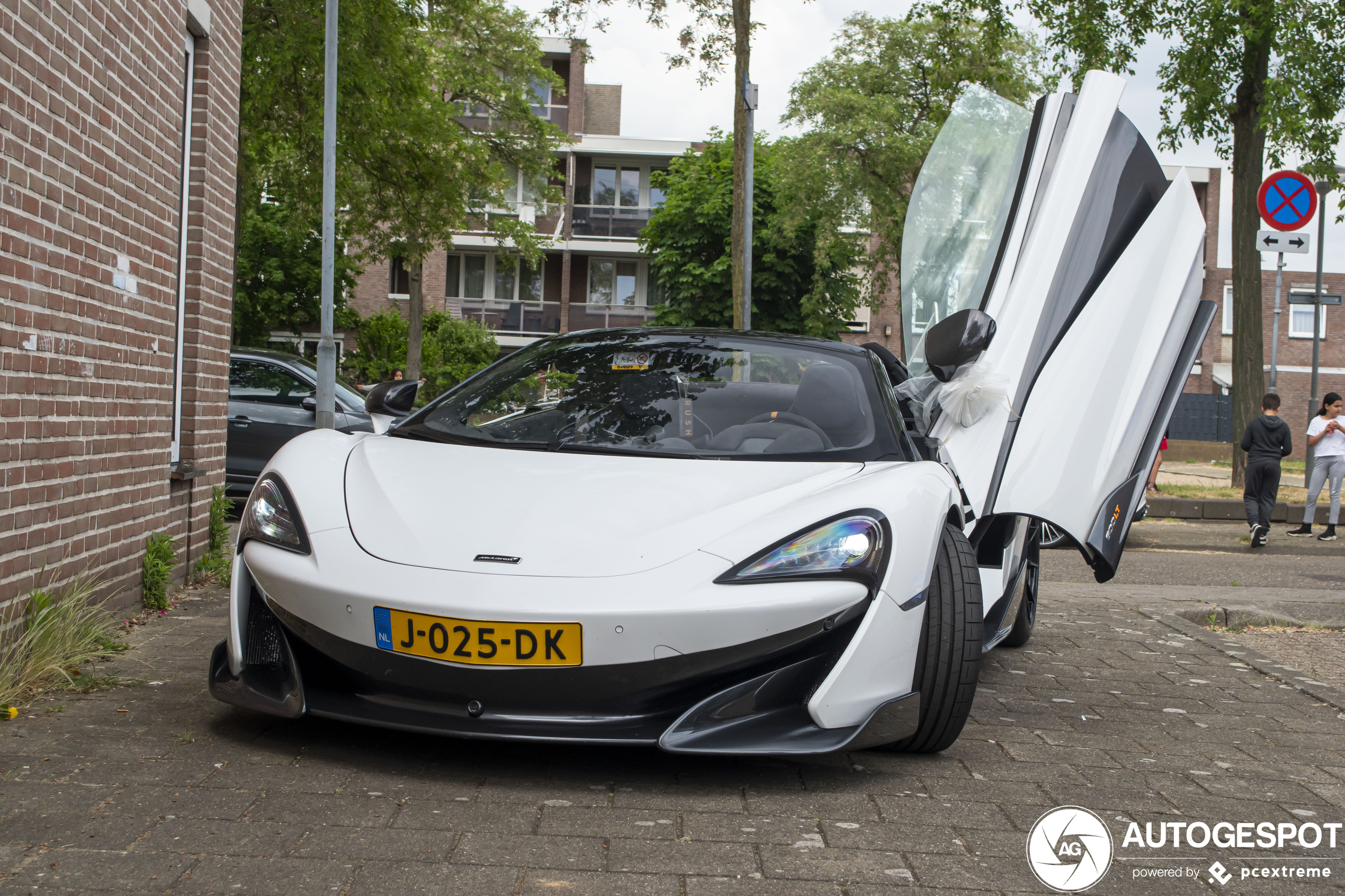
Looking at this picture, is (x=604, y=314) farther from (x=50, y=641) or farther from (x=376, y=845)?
(x=376, y=845)

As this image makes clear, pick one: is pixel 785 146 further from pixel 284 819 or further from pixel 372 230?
pixel 284 819

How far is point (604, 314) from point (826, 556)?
39.5 m

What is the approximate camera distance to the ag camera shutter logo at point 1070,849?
2441mm

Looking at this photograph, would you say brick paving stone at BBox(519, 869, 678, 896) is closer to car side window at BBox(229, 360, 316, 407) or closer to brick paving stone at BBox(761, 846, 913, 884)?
brick paving stone at BBox(761, 846, 913, 884)

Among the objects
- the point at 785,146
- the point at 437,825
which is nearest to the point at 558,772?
the point at 437,825

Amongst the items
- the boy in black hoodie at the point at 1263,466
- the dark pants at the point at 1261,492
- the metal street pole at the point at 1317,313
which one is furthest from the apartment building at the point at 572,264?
the dark pants at the point at 1261,492

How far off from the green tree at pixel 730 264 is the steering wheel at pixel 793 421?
2626 cm

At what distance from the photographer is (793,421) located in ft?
12.4

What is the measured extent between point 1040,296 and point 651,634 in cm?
255

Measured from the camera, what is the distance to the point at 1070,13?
55.6 feet

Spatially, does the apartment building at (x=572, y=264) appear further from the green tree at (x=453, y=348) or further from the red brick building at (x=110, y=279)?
the red brick building at (x=110, y=279)

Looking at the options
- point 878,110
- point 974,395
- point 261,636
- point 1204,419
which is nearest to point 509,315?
point 878,110

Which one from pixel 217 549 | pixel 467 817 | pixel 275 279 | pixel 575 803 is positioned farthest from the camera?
pixel 275 279

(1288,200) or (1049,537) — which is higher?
(1288,200)
